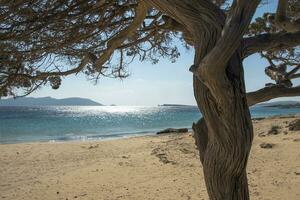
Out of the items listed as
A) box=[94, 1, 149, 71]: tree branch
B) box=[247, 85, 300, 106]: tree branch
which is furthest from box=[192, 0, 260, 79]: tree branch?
box=[94, 1, 149, 71]: tree branch

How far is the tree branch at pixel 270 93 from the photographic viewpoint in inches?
111

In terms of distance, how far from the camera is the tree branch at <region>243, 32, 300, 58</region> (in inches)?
103

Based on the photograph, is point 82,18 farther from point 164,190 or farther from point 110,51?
point 164,190

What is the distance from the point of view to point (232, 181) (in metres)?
2.48

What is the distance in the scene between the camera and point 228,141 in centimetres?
235

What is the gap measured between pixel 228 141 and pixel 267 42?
892 mm

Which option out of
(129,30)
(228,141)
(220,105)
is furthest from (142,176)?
(220,105)

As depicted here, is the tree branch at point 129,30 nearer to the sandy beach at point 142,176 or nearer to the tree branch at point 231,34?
the tree branch at point 231,34

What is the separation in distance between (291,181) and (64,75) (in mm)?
4581

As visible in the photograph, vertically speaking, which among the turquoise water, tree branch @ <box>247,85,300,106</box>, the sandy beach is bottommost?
the turquoise water

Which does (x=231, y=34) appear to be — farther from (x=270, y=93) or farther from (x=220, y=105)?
(x=270, y=93)

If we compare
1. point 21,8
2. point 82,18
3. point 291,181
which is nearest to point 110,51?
point 82,18

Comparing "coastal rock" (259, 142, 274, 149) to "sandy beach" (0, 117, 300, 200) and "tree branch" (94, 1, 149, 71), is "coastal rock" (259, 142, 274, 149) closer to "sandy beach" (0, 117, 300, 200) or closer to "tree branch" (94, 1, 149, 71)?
"sandy beach" (0, 117, 300, 200)

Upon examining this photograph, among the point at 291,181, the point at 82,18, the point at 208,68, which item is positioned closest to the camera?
the point at 208,68
